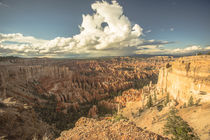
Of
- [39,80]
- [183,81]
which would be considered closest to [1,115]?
[183,81]

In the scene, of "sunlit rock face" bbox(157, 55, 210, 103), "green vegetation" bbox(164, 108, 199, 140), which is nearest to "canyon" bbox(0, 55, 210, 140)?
"sunlit rock face" bbox(157, 55, 210, 103)

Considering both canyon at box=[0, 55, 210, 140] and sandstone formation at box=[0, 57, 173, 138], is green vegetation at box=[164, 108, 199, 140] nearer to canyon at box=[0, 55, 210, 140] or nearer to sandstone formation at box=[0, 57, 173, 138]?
canyon at box=[0, 55, 210, 140]

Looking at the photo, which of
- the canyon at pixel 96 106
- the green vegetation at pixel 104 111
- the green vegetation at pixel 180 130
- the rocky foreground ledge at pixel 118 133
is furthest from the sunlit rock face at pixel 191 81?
the green vegetation at pixel 104 111

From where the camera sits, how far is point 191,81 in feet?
78.2

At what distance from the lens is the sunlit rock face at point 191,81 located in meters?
20.0

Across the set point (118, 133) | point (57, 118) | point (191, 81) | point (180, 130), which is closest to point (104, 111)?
point (57, 118)

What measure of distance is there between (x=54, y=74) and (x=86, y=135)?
6767 cm

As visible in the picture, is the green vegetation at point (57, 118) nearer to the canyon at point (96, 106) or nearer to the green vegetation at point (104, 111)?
the canyon at point (96, 106)

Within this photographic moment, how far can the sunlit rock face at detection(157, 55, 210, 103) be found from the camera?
20023 millimetres

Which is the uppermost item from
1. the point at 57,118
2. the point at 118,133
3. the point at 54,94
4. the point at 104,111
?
the point at 118,133

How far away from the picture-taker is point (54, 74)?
66.0 meters

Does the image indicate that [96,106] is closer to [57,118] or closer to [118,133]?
[57,118]

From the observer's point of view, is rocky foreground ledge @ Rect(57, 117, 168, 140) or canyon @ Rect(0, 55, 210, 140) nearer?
rocky foreground ledge @ Rect(57, 117, 168, 140)

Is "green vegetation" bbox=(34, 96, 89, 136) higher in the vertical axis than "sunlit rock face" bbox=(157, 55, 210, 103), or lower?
lower
